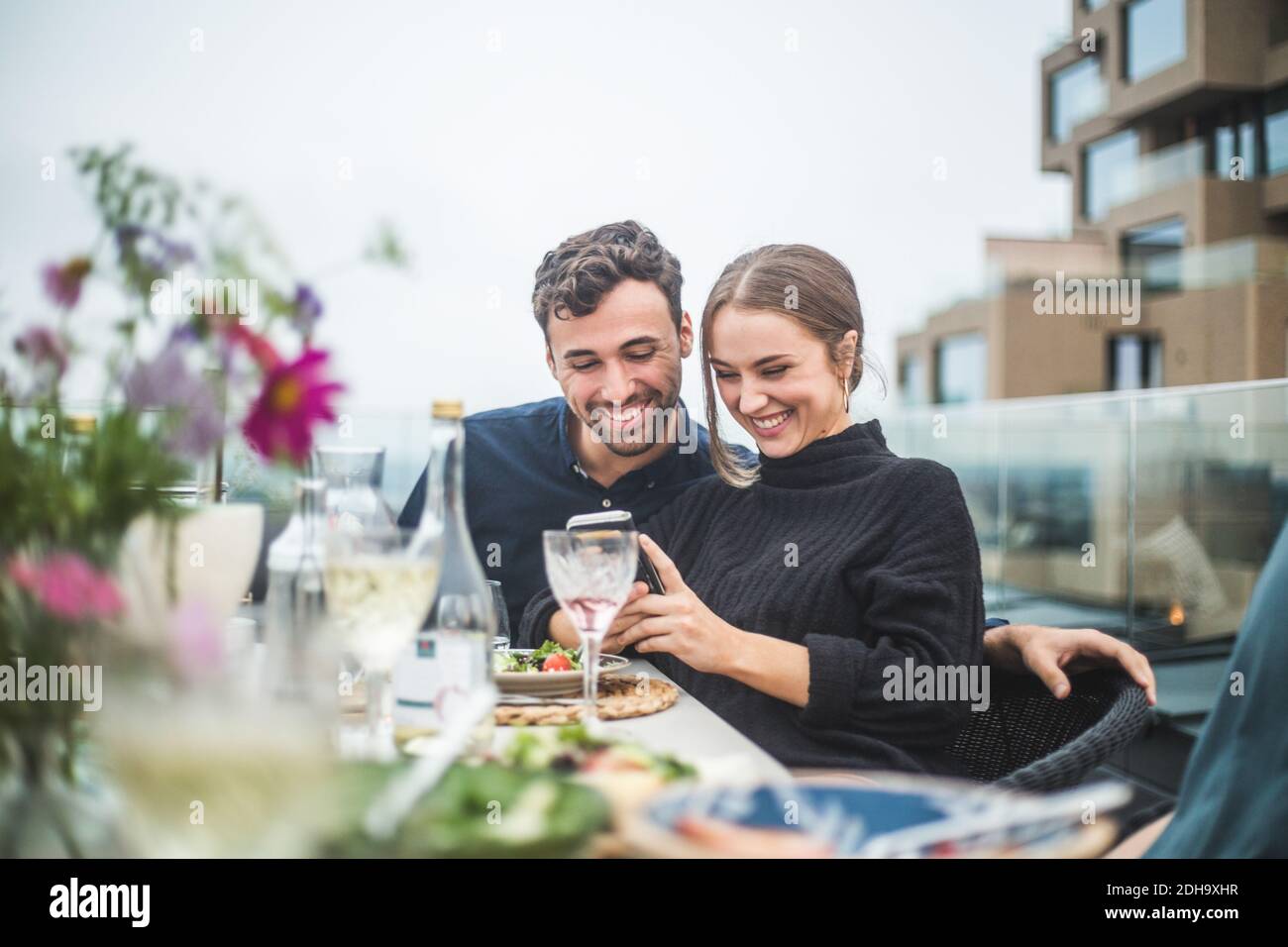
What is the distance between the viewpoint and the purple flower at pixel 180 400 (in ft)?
2.44

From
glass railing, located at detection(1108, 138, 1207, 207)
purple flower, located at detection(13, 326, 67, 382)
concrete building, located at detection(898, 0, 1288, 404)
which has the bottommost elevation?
purple flower, located at detection(13, 326, 67, 382)

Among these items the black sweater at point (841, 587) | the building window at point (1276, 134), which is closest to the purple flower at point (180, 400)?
the black sweater at point (841, 587)

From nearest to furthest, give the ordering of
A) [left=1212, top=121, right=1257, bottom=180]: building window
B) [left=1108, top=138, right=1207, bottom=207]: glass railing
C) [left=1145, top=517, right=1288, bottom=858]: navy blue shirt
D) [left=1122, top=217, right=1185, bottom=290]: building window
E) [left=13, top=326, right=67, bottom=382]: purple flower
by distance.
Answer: [left=13, top=326, right=67, bottom=382]: purple flower, [left=1145, top=517, right=1288, bottom=858]: navy blue shirt, [left=1212, top=121, right=1257, bottom=180]: building window, [left=1108, top=138, right=1207, bottom=207]: glass railing, [left=1122, top=217, right=1185, bottom=290]: building window

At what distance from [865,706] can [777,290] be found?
0.71 metres

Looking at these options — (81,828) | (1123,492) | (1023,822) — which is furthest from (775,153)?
(1123,492)

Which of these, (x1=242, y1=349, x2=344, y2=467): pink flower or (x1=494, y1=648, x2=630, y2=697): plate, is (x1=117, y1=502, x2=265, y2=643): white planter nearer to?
(x1=242, y1=349, x2=344, y2=467): pink flower

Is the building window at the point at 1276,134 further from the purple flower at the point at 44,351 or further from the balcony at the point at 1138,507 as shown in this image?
the purple flower at the point at 44,351

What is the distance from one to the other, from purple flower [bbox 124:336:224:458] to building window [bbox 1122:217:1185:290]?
873 centimetres

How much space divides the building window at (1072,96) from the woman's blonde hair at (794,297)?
1.13 m

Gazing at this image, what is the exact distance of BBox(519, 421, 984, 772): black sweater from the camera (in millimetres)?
1471

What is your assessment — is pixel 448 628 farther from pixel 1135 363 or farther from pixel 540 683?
pixel 1135 363

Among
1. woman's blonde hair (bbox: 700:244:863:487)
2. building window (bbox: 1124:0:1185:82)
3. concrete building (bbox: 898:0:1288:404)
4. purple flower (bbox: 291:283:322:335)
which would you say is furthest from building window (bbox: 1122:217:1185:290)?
purple flower (bbox: 291:283:322:335)

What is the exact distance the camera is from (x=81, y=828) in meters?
0.71
